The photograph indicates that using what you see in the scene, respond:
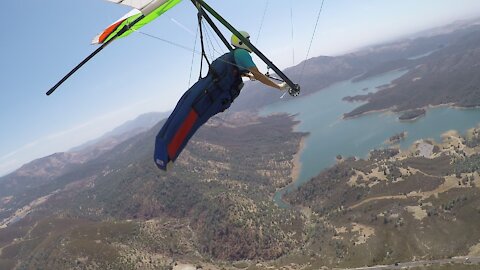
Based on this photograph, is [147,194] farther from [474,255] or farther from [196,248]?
[474,255]

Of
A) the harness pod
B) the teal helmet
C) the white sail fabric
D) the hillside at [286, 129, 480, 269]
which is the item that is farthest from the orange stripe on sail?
the hillside at [286, 129, 480, 269]

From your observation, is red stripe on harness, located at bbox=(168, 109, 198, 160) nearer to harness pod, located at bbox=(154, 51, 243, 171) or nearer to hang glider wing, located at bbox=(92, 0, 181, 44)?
harness pod, located at bbox=(154, 51, 243, 171)

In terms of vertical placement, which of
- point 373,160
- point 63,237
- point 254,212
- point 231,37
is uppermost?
point 231,37

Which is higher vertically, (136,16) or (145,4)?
(136,16)

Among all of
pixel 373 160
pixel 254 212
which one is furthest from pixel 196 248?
pixel 373 160

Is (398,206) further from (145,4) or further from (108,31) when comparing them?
(145,4)

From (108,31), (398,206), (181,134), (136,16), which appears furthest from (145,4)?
(398,206)
